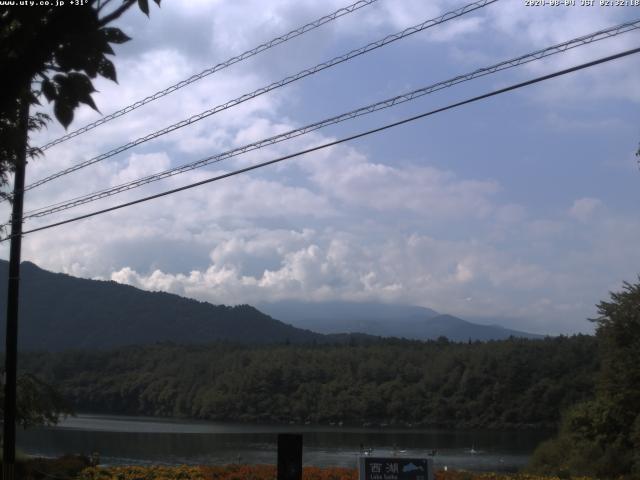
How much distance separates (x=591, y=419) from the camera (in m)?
30.2

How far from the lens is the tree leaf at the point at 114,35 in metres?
5.07

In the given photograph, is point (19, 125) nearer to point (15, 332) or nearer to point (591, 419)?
point (15, 332)

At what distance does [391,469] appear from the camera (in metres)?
11.4

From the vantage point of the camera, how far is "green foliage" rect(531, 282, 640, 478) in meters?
29.0

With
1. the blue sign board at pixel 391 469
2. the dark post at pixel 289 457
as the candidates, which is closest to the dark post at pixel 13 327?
the blue sign board at pixel 391 469

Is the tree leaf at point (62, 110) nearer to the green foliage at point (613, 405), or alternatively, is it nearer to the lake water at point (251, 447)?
the lake water at point (251, 447)

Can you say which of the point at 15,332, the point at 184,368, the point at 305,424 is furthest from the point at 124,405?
the point at 15,332

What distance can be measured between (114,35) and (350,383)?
8432 centimetres

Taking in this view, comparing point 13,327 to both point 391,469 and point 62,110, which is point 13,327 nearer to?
point 391,469

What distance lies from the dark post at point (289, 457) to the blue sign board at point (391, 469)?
155 centimetres

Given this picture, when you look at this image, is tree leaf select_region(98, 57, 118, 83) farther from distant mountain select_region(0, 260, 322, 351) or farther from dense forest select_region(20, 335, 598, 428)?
distant mountain select_region(0, 260, 322, 351)

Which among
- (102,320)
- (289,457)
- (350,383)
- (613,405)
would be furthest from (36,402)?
Result: (102,320)

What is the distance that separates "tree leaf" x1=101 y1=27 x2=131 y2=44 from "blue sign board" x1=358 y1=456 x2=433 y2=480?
7709 mm

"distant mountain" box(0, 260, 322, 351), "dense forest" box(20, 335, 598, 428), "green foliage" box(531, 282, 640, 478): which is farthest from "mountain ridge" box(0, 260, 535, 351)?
"green foliage" box(531, 282, 640, 478)
